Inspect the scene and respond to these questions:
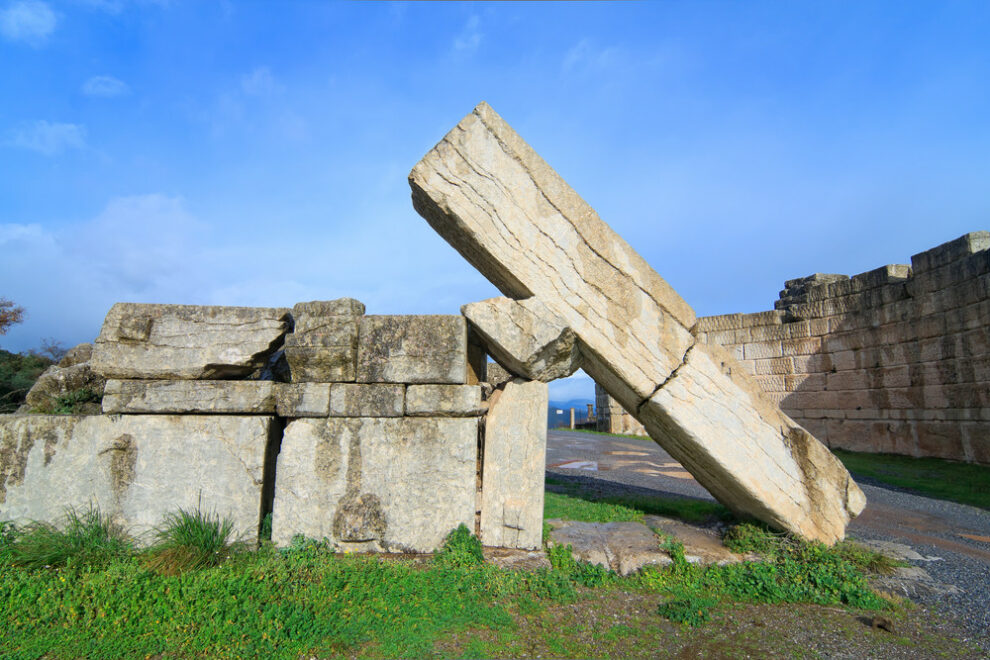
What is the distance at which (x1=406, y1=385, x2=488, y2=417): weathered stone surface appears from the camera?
4191mm

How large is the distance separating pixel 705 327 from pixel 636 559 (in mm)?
11924

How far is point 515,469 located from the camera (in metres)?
4.36

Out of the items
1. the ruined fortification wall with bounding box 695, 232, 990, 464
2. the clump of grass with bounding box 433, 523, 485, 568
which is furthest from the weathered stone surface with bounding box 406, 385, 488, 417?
the ruined fortification wall with bounding box 695, 232, 990, 464

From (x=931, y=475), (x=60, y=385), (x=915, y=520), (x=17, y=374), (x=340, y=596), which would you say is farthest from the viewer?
(x=931, y=475)

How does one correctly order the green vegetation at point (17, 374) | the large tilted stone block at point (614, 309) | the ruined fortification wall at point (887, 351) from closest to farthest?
the large tilted stone block at point (614, 309)
the green vegetation at point (17, 374)
the ruined fortification wall at point (887, 351)

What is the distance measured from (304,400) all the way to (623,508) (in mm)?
3349

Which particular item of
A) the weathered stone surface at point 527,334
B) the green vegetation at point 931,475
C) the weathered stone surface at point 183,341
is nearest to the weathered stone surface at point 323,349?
the weathered stone surface at point 183,341

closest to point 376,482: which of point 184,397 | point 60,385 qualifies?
point 184,397

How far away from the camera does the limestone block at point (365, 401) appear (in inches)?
164

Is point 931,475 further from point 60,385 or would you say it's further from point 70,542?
point 60,385

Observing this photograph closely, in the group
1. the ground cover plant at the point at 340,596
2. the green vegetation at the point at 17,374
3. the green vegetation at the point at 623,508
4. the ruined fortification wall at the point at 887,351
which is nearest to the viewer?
the ground cover plant at the point at 340,596

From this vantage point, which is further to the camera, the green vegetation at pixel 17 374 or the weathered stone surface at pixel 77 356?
the green vegetation at pixel 17 374

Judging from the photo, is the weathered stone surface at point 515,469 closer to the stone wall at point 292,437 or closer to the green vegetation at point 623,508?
the stone wall at point 292,437

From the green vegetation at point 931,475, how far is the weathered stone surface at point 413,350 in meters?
7.20
